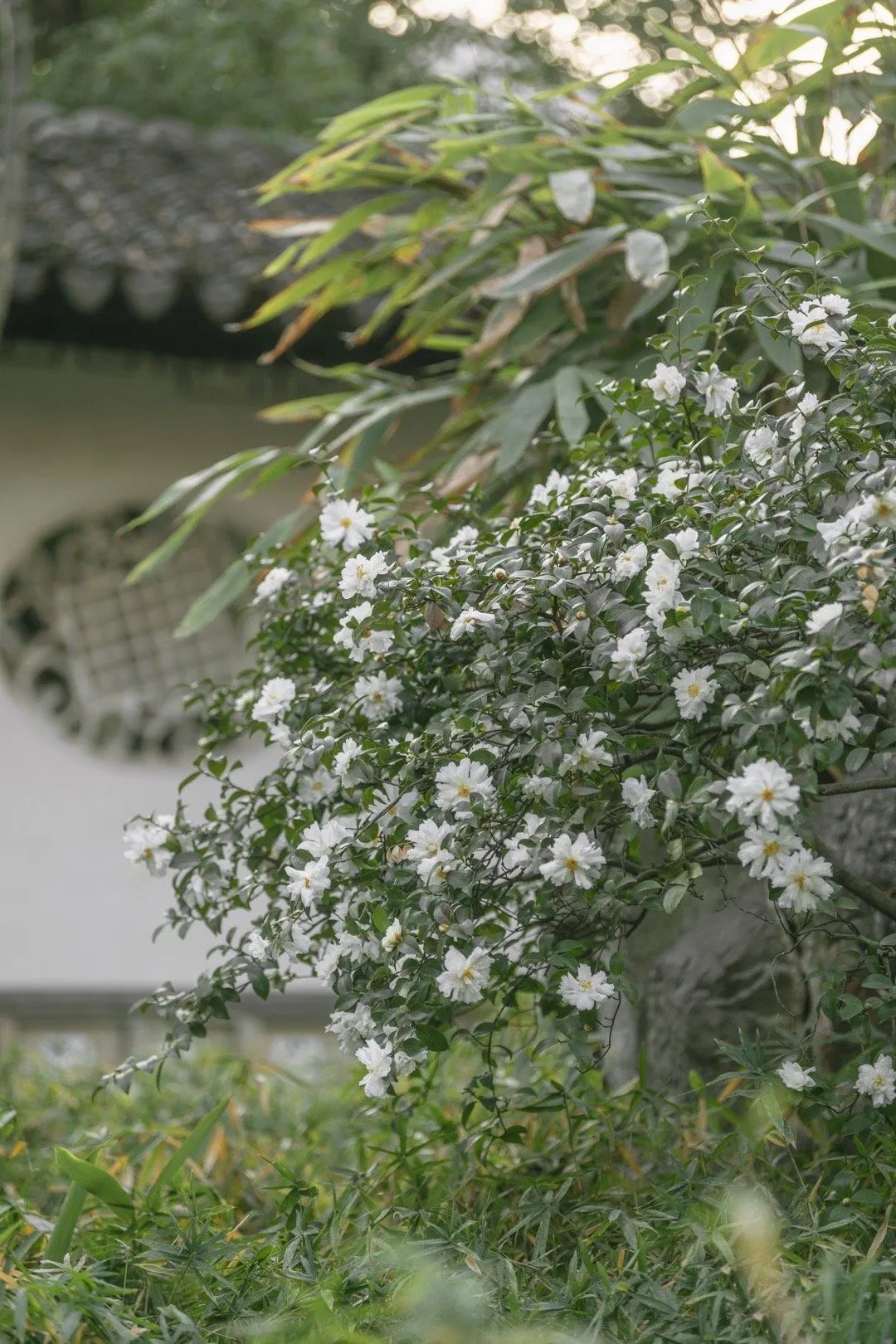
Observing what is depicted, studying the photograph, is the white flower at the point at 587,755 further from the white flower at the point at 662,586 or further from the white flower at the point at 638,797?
the white flower at the point at 662,586

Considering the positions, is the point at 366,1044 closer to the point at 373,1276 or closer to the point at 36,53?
the point at 373,1276

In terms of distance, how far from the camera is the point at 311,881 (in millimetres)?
1628

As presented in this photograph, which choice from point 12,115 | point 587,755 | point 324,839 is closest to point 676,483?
point 587,755

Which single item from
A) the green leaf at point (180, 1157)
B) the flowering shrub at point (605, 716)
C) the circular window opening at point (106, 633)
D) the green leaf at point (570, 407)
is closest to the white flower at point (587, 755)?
the flowering shrub at point (605, 716)

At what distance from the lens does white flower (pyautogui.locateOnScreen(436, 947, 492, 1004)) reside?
155 centimetres

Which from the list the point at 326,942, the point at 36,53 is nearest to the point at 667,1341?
the point at 326,942

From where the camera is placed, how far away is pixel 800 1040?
1.70 metres

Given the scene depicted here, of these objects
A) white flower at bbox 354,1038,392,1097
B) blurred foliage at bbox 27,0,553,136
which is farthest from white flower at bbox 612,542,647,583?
blurred foliage at bbox 27,0,553,136

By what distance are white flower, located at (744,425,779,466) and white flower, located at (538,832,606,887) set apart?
1.63ft

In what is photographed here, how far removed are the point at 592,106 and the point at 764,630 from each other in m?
1.46

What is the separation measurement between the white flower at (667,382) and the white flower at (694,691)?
401 millimetres

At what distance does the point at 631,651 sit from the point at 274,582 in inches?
26.0

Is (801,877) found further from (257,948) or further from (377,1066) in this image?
(257,948)

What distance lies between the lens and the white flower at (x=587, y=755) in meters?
1.54
